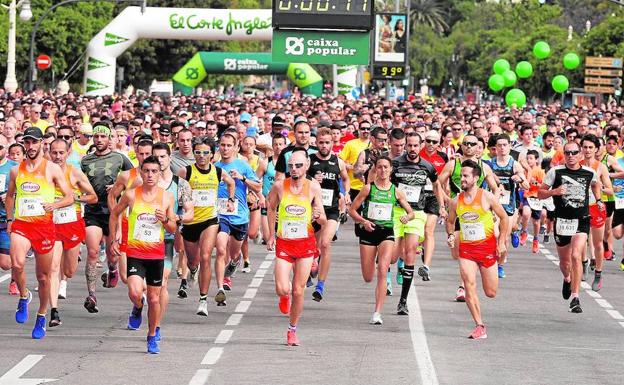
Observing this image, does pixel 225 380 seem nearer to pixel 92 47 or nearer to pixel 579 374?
pixel 579 374

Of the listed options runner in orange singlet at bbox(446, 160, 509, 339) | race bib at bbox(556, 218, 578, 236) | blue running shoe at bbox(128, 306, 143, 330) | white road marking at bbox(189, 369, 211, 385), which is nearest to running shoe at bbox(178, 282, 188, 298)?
blue running shoe at bbox(128, 306, 143, 330)

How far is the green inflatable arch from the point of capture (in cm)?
5959

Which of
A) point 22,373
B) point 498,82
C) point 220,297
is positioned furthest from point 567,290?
point 498,82

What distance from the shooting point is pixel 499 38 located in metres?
114

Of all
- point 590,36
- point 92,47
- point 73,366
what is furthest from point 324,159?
point 590,36

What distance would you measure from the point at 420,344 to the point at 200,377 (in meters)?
2.61

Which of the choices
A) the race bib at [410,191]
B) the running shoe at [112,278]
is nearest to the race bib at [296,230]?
the race bib at [410,191]

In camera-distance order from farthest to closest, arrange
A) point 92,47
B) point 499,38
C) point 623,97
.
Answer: point 499,38 → point 623,97 → point 92,47

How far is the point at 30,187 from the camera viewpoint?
14102 mm

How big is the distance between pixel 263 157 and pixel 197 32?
30566 mm

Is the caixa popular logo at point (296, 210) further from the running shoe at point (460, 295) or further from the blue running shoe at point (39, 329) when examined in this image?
the running shoe at point (460, 295)

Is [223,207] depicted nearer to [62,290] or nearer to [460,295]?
[62,290]

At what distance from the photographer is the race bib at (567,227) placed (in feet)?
55.4

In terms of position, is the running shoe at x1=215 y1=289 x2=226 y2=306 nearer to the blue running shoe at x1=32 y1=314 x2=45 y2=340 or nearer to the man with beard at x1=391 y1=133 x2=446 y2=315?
the man with beard at x1=391 y1=133 x2=446 y2=315
